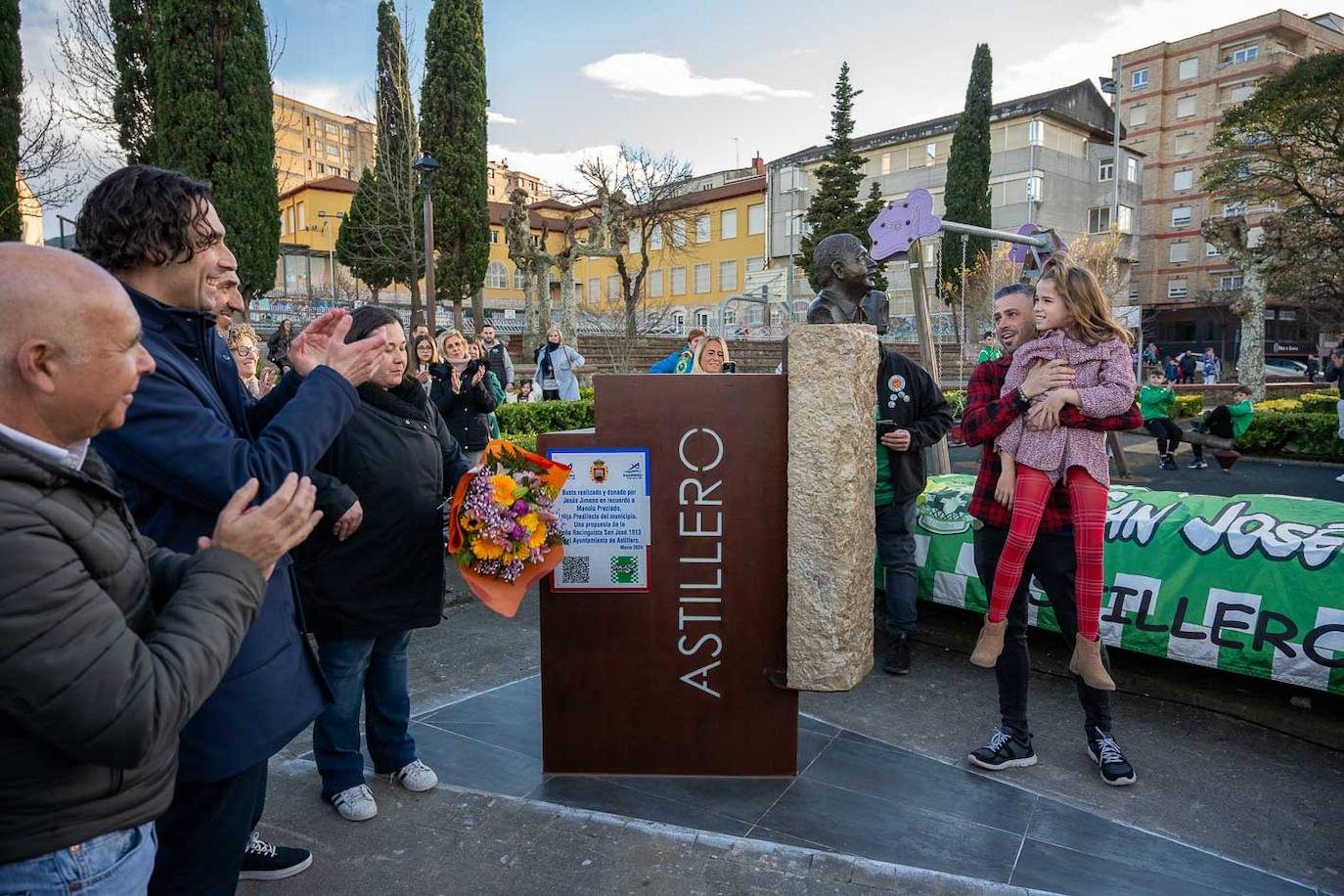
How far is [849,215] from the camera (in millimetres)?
37094

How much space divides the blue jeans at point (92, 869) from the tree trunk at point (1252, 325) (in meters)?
28.5

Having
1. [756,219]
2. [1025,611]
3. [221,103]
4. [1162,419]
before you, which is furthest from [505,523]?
[756,219]

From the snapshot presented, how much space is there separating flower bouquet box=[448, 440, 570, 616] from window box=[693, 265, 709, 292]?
55537 mm

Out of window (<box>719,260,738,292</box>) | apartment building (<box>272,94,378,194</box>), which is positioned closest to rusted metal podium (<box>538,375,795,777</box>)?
window (<box>719,260,738,292</box>)

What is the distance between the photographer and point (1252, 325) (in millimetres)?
24562

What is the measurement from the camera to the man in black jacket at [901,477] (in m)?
4.74

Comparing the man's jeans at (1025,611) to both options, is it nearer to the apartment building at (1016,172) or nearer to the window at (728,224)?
the apartment building at (1016,172)

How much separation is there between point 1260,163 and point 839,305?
24.8 metres

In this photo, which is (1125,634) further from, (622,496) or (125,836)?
(125,836)

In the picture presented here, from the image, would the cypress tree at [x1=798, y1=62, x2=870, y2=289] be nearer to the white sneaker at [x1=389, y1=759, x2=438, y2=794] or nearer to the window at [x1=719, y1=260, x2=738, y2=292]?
the window at [x1=719, y1=260, x2=738, y2=292]

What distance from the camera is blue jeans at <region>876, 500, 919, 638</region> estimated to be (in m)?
4.79

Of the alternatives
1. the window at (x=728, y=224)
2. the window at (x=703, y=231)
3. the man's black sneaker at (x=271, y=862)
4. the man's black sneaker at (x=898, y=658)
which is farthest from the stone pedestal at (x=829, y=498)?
the window at (x=703, y=231)

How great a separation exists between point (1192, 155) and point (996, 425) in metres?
62.6

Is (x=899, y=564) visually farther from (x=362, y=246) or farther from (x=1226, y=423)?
(x=362, y=246)
